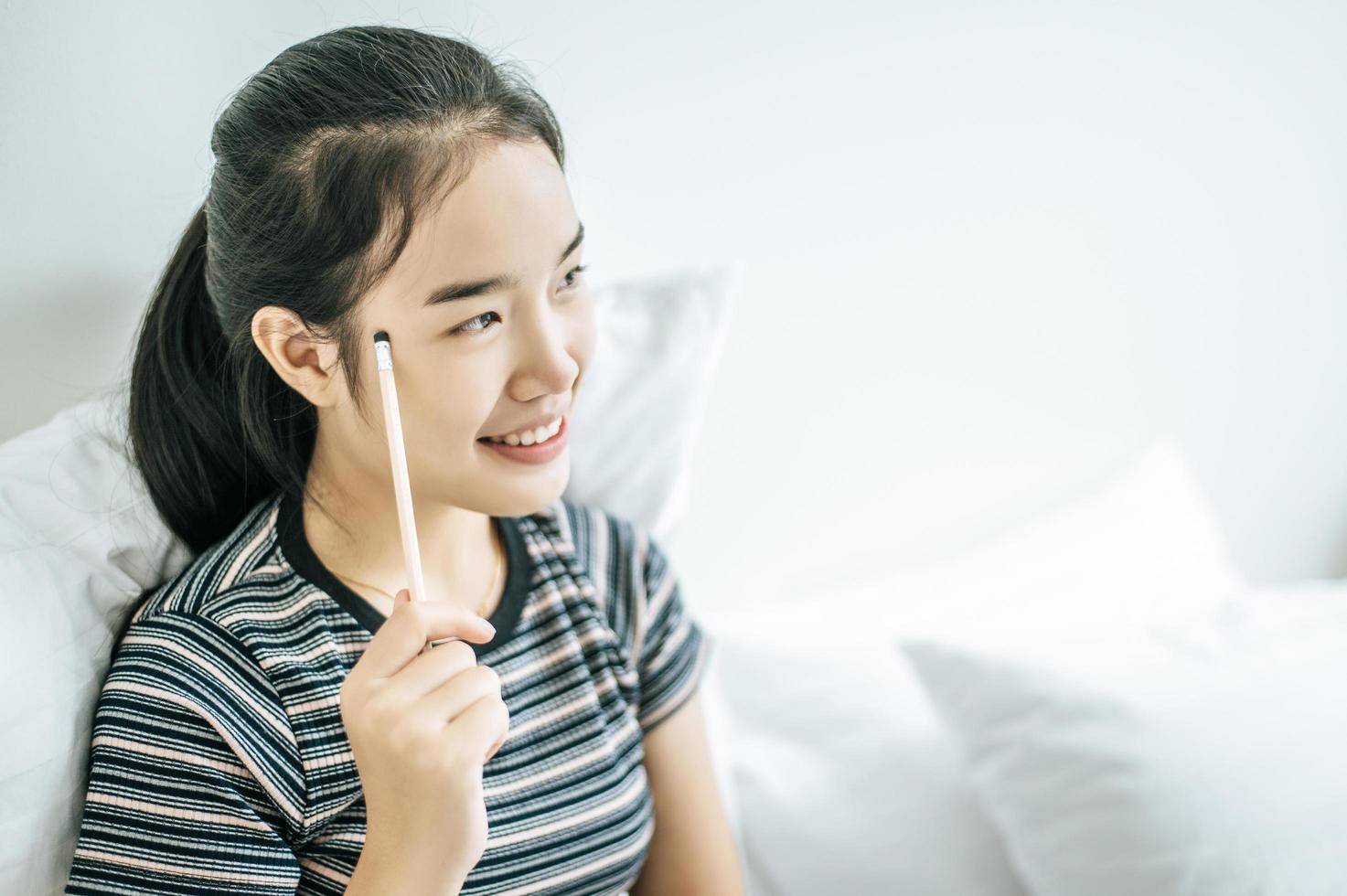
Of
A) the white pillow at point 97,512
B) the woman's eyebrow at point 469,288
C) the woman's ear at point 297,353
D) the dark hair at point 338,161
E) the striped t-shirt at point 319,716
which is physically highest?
the dark hair at point 338,161

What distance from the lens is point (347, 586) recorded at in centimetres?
79

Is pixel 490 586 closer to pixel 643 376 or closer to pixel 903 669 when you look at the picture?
pixel 643 376

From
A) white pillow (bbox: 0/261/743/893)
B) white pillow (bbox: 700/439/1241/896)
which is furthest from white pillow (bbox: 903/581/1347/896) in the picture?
white pillow (bbox: 0/261/743/893)

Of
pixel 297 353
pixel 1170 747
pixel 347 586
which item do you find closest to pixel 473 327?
pixel 297 353

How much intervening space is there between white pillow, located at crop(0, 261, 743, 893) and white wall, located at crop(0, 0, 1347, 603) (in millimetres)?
87

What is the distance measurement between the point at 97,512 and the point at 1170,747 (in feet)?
2.74

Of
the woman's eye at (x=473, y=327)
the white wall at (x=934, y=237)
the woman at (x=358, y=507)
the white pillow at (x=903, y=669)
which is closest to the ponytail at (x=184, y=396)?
the woman at (x=358, y=507)

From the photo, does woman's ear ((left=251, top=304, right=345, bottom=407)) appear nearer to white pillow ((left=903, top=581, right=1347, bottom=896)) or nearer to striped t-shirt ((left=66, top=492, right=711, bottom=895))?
striped t-shirt ((left=66, top=492, right=711, bottom=895))

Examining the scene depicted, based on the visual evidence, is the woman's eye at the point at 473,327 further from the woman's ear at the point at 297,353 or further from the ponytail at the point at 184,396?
the ponytail at the point at 184,396

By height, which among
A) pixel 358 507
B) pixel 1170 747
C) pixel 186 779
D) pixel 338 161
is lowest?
pixel 1170 747

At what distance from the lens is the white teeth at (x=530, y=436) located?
2.46 feet

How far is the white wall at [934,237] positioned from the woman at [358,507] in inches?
7.4

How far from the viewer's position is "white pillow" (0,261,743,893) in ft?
2.20

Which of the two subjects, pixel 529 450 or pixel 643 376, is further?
pixel 643 376
